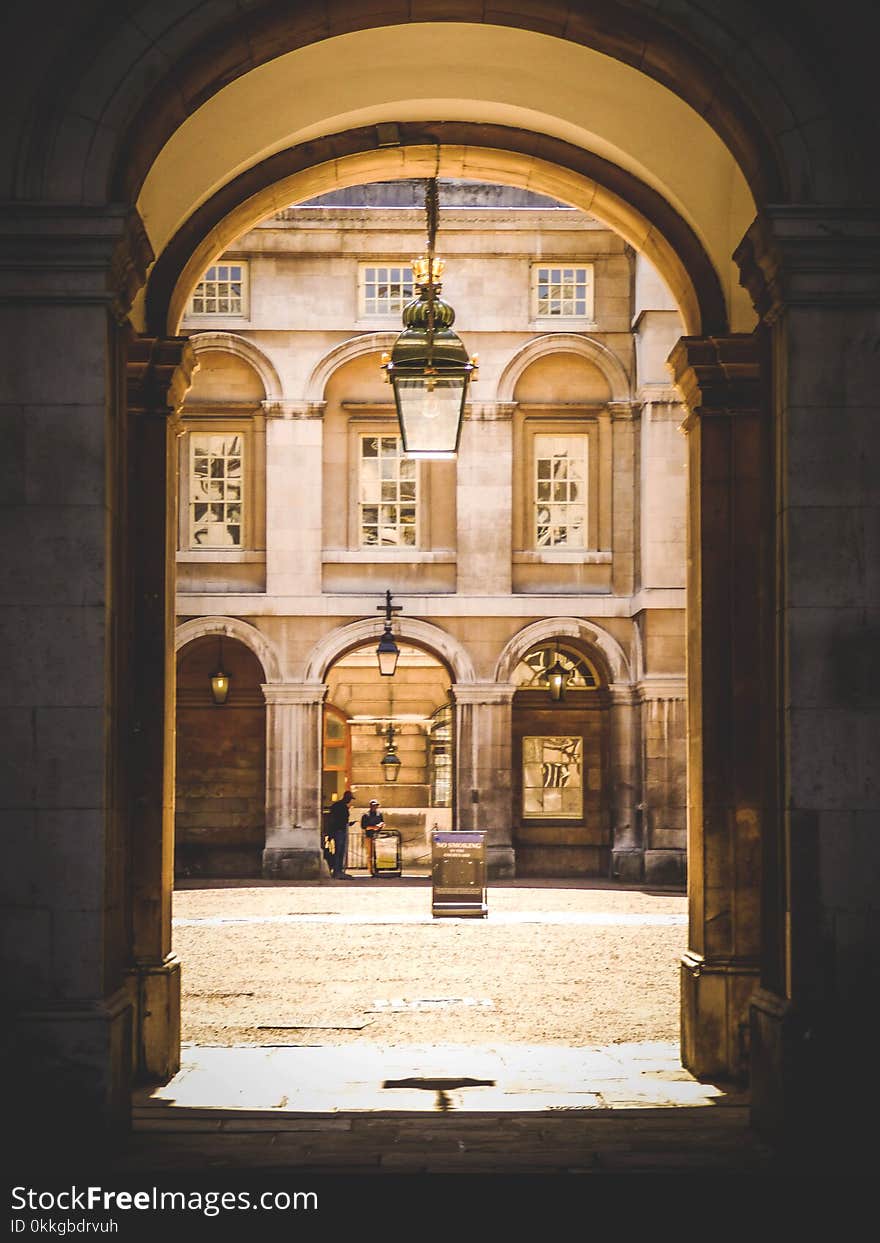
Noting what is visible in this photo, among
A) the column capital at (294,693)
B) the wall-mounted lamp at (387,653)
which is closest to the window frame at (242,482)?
the column capital at (294,693)

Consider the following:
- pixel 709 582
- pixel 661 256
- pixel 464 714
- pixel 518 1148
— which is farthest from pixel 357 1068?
pixel 464 714

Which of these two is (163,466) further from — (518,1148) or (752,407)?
(518,1148)

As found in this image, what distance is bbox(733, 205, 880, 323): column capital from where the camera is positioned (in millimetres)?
7207

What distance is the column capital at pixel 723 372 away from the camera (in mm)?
9750

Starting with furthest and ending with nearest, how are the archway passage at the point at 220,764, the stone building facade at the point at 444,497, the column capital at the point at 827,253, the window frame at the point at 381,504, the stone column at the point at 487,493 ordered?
the archway passage at the point at 220,764
the window frame at the point at 381,504
the stone column at the point at 487,493
the stone building facade at the point at 444,497
the column capital at the point at 827,253

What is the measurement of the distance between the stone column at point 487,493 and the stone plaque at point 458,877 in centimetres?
863

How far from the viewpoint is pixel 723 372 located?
386 inches

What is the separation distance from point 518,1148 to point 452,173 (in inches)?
253

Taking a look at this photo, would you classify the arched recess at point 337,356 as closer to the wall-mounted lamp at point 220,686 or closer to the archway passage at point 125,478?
the wall-mounted lamp at point 220,686

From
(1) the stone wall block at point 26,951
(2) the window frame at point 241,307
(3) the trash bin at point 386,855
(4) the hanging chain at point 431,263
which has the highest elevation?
(2) the window frame at point 241,307

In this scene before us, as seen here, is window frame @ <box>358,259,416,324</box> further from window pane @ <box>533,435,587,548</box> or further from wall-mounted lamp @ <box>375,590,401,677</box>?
wall-mounted lamp @ <box>375,590,401,677</box>

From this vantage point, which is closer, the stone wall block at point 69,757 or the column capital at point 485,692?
the stone wall block at point 69,757

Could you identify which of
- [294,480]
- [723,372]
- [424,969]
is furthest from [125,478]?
[294,480]

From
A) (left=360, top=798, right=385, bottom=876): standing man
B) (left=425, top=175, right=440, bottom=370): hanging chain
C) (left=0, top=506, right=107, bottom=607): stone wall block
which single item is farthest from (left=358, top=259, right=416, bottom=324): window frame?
(left=0, top=506, right=107, bottom=607): stone wall block
